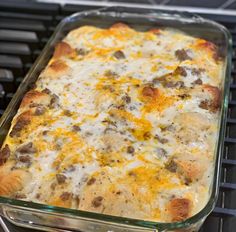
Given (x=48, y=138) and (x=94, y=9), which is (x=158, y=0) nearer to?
(x=94, y=9)

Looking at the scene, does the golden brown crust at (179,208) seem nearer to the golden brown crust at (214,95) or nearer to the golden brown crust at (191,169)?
the golden brown crust at (191,169)

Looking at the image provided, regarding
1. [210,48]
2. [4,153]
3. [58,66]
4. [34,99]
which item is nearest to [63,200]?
[4,153]

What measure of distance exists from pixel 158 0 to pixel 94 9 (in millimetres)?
221

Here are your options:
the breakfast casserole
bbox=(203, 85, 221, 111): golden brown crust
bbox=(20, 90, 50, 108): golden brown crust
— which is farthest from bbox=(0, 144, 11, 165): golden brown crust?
bbox=(203, 85, 221, 111): golden brown crust

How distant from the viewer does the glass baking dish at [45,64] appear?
2.89 ft

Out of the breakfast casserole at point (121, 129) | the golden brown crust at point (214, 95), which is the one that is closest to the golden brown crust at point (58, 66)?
the breakfast casserole at point (121, 129)

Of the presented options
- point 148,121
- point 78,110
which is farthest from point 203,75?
point 78,110

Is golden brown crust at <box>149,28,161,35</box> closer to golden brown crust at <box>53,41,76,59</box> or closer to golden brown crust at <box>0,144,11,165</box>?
golden brown crust at <box>53,41,76,59</box>

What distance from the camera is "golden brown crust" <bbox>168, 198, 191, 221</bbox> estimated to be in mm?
917

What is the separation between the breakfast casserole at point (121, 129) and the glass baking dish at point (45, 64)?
0.03 meters

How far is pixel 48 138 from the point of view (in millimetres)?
1089

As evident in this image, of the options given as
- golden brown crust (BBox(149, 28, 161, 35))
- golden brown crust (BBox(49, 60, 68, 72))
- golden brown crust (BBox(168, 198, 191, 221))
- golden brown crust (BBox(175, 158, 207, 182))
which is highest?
golden brown crust (BBox(149, 28, 161, 35))

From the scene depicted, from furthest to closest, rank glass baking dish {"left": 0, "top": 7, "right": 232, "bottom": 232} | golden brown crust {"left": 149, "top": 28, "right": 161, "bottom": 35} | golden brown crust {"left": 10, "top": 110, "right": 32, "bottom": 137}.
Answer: golden brown crust {"left": 149, "top": 28, "right": 161, "bottom": 35} < golden brown crust {"left": 10, "top": 110, "right": 32, "bottom": 137} < glass baking dish {"left": 0, "top": 7, "right": 232, "bottom": 232}

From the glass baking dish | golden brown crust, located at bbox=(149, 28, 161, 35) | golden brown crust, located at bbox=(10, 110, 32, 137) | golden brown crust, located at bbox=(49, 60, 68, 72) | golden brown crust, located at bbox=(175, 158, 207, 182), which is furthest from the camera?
golden brown crust, located at bbox=(149, 28, 161, 35)
